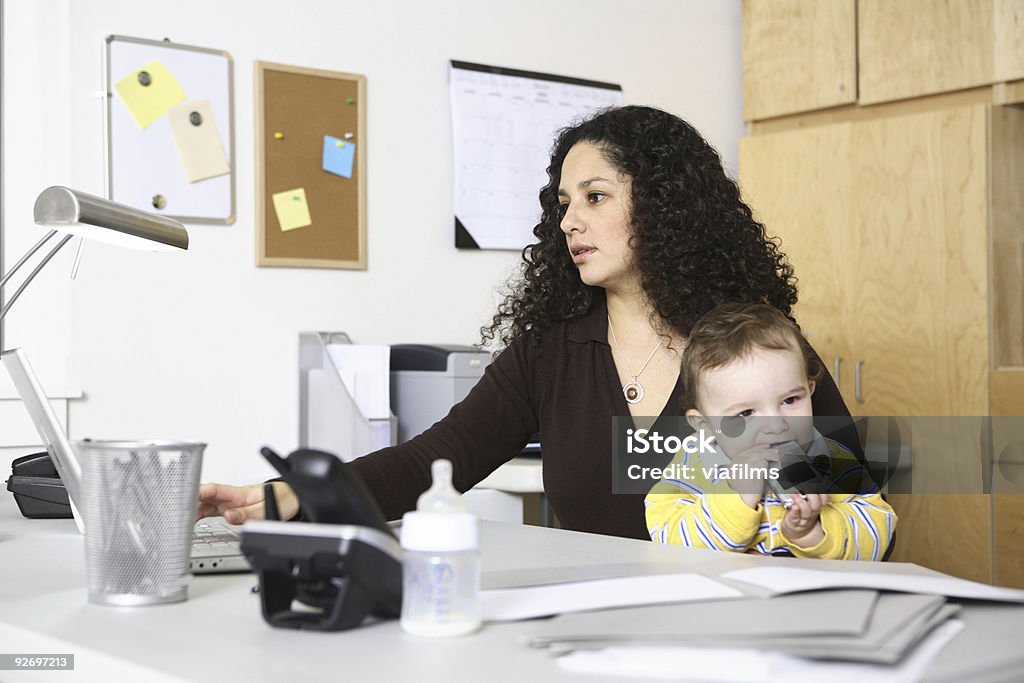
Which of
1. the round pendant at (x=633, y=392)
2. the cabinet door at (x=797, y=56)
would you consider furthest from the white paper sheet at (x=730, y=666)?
the cabinet door at (x=797, y=56)

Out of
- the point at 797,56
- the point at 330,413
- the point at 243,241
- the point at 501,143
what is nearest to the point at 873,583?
the point at 330,413

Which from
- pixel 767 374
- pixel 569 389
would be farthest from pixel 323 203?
pixel 767 374

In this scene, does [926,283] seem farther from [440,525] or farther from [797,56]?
[440,525]

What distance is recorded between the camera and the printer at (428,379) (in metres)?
2.51

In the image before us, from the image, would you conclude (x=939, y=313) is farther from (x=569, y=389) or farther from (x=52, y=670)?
(x=52, y=670)

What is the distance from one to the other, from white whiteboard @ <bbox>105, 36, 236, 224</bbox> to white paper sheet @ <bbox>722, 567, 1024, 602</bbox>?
75.2 inches

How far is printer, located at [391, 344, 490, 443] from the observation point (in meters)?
2.51

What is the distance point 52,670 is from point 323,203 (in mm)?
2044

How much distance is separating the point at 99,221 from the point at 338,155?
5.44ft

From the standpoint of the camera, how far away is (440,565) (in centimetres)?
71

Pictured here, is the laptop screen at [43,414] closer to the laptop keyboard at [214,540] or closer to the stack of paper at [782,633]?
the laptop keyboard at [214,540]

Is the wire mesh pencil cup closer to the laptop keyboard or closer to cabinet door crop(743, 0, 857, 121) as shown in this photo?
the laptop keyboard

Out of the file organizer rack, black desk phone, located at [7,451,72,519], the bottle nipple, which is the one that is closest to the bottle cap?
the bottle nipple

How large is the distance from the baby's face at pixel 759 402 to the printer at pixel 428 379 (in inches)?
48.1
